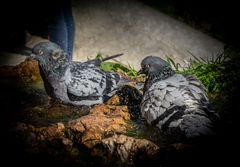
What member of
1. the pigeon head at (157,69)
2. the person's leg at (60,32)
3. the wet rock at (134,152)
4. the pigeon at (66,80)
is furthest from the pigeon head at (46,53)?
the wet rock at (134,152)

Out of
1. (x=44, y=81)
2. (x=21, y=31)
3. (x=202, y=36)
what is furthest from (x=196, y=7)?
(x=44, y=81)

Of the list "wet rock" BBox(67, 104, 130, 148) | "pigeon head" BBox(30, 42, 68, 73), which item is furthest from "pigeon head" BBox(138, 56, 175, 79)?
"pigeon head" BBox(30, 42, 68, 73)

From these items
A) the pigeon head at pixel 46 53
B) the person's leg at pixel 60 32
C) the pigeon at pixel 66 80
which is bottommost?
the pigeon at pixel 66 80

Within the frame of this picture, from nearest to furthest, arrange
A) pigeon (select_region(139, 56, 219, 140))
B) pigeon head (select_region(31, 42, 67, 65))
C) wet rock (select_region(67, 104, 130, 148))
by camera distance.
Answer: wet rock (select_region(67, 104, 130, 148)) → pigeon (select_region(139, 56, 219, 140)) → pigeon head (select_region(31, 42, 67, 65))

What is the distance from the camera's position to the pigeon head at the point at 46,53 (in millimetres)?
5527

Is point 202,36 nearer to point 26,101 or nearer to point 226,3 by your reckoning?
point 226,3

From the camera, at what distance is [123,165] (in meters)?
4.03

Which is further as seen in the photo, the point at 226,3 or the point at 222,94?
the point at 226,3

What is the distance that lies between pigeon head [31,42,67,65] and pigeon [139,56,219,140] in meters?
1.26

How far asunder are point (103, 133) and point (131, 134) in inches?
15.4

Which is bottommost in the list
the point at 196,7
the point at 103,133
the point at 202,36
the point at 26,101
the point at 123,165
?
the point at 123,165

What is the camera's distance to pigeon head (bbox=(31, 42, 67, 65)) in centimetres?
553

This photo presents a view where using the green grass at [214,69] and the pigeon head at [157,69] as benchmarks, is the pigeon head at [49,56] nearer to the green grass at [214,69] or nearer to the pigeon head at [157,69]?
the pigeon head at [157,69]

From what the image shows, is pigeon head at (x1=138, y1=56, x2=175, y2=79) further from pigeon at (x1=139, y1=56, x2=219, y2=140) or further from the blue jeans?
the blue jeans
